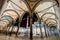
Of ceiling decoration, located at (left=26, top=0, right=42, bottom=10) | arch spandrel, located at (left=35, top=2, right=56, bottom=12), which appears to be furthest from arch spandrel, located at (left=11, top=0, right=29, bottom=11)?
arch spandrel, located at (left=35, top=2, right=56, bottom=12)

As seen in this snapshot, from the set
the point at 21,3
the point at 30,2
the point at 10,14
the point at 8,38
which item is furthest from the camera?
the point at 10,14

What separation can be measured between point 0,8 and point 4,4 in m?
0.17

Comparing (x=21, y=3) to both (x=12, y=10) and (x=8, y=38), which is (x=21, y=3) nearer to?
(x=12, y=10)

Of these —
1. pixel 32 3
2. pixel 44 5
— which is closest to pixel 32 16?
pixel 32 3

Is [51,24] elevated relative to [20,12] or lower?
lower

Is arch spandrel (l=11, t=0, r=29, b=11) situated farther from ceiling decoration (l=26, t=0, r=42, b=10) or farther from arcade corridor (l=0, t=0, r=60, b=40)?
ceiling decoration (l=26, t=0, r=42, b=10)

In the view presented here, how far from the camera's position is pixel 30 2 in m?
3.57

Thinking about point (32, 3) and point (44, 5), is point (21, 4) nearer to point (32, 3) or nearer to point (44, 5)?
point (32, 3)

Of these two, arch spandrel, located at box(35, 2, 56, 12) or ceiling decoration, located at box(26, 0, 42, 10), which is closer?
ceiling decoration, located at box(26, 0, 42, 10)

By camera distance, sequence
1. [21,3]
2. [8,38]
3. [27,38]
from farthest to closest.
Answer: [21,3] < [27,38] < [8,38]

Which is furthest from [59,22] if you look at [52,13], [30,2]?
[30,2]

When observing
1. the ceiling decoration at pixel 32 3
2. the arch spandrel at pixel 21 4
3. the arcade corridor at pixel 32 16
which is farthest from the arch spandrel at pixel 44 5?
the arch spandrel at pixel 21 4

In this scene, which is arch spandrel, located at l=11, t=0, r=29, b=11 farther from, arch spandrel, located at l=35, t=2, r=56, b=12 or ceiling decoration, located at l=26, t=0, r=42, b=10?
arch spandrel, located at l=35, t=2, r=56, b=12

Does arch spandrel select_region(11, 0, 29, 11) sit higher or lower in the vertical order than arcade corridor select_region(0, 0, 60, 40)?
higher
